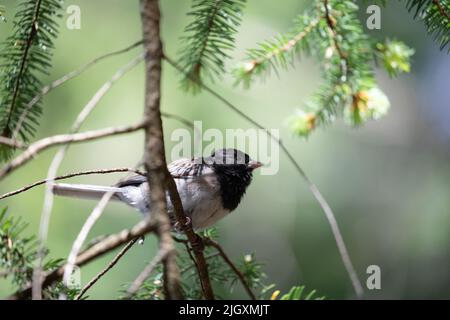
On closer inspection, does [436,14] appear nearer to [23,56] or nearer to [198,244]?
[198,244]

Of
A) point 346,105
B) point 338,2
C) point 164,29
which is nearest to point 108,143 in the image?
point 164,29

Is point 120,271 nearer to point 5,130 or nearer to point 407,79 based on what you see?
point 5,130

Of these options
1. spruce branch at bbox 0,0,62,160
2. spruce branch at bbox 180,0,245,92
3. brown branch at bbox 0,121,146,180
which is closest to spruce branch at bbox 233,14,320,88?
spruce branch at bbox 180,0,245,92

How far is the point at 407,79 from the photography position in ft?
19.0

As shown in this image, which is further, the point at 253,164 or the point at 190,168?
the point at 253,164

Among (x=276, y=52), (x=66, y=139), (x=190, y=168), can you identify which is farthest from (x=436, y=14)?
(x=190, y=168)

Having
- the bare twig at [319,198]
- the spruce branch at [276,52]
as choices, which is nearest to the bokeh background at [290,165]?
the spruce branch at [276,52]

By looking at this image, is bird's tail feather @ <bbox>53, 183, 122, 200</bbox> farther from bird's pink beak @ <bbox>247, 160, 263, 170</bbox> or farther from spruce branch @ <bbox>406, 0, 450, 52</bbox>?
spruce branch @ <bbox>406, 0, 450, 52</bbox>

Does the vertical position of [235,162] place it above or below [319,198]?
above

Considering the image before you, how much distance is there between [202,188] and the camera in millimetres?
2607

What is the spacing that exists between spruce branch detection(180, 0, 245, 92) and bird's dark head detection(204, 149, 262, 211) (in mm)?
905

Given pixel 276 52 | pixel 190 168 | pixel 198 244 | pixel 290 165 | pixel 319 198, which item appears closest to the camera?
pixel 319 198

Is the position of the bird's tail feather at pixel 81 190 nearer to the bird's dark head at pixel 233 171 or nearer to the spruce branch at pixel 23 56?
the bird's dark head at pixel 233 171

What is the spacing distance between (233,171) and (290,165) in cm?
222
